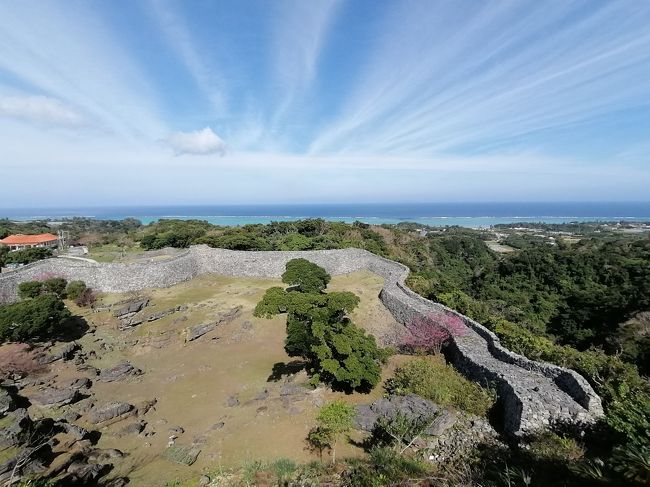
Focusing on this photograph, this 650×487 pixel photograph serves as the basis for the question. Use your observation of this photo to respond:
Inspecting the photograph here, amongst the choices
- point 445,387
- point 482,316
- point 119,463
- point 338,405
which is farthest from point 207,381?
point 482,316

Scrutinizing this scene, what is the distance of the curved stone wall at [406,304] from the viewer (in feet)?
28.1

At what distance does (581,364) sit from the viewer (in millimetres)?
10508

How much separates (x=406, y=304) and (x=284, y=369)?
710 cm

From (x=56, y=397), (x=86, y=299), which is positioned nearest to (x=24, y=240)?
(x=86, y=299)

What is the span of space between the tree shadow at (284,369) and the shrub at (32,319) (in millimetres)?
11207

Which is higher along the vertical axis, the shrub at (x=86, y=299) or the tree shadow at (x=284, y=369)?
the shrub at (x=86, y=299)

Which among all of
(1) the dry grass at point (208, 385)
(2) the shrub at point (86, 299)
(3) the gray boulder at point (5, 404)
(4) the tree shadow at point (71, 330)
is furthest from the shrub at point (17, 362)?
(2) the shrub at point (86, 299)

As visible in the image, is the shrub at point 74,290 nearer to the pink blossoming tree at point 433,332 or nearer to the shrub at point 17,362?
the shrub at point 17,362

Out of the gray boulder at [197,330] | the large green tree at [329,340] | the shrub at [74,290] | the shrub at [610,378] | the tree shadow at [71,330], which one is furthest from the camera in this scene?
the shrub at [74,290]

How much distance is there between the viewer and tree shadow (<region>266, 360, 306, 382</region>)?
539 inches

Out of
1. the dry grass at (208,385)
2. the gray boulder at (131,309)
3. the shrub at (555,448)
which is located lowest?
the dry grass at (208,385)

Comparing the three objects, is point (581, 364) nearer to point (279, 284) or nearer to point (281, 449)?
point (281, 449)

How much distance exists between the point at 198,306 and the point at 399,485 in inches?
690

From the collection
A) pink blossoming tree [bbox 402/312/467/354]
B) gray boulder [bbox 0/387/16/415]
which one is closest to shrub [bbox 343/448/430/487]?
pink blossoming tree [bbox 402/312/467/354]
